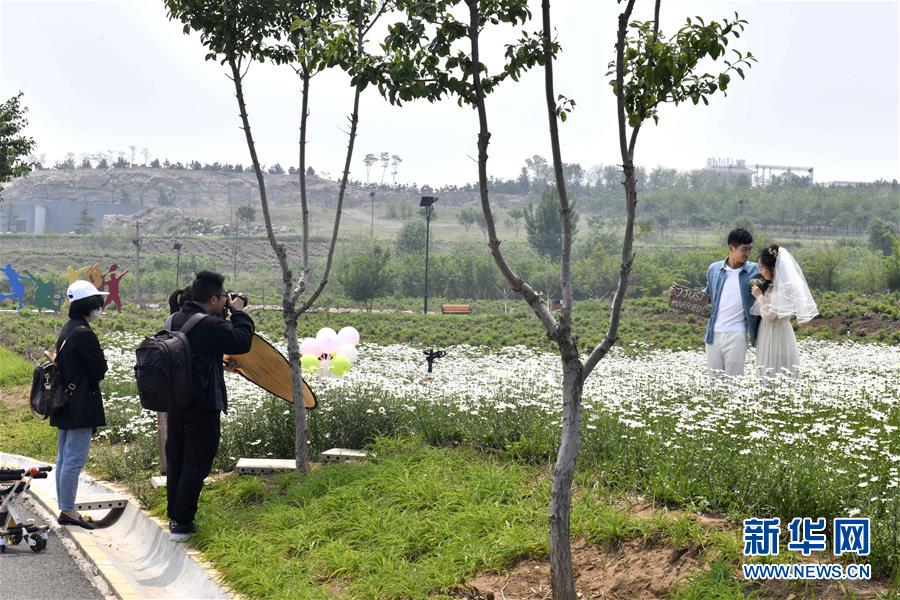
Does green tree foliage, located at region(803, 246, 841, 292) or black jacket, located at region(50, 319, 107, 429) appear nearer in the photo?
black jacket, located at region(50, 319, 107, 429)

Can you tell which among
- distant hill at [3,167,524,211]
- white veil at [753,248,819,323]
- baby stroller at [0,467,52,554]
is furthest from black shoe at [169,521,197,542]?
distant hill at [3,167,524,211]

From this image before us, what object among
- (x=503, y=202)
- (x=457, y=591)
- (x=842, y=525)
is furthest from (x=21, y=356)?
(x=503, y=202)

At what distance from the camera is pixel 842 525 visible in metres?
4.28

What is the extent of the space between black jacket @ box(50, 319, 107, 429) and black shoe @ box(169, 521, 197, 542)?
1.07 m

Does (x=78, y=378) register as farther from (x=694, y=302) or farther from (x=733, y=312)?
(x=733, y=312)

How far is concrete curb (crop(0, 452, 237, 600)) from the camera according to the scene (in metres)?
5.67

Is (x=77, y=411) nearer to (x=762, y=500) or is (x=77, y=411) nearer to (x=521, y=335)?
(x=762, y=500)

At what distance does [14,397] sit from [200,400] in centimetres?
1000

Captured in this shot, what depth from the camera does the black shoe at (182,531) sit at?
247 inches

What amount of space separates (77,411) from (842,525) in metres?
4.96

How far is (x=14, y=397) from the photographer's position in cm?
1484

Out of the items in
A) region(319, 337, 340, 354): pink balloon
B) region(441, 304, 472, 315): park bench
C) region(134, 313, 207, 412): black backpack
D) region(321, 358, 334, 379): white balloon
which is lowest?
region(441, 304, 472, 315): park bench

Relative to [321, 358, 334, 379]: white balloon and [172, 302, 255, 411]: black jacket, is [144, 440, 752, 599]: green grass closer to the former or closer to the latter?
[172, 302, 255, 411]: black jacket

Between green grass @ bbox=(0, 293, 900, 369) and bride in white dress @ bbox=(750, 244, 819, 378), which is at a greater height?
bride in white dress @ bbox=(750, 244, 819, 378)
